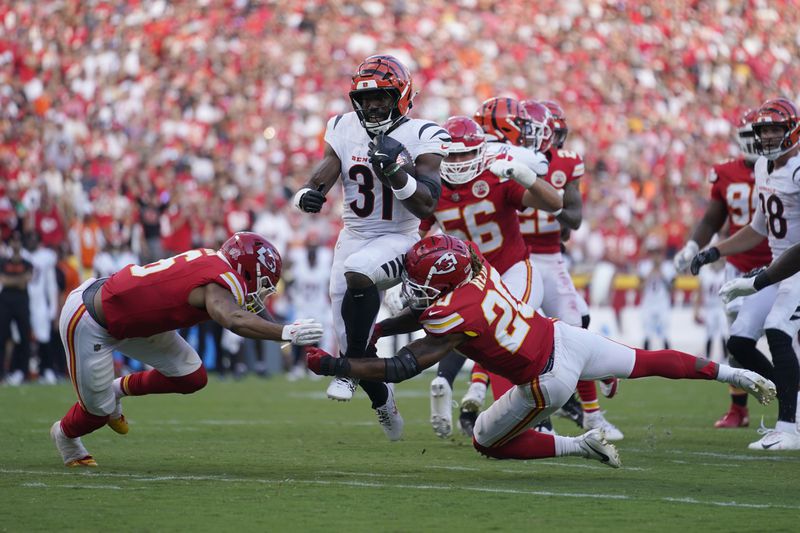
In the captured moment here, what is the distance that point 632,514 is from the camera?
494 centimetres

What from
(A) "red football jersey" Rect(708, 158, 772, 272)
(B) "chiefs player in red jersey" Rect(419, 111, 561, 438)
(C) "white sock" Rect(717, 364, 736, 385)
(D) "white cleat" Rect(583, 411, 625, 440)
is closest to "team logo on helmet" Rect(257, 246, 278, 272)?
(B) "chiefs player in red jersey" Rect(419, 111, 561, 438)

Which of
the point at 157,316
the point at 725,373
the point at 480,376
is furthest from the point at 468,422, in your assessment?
the point at 157,316

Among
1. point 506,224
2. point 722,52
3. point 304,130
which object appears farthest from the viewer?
point 722,52

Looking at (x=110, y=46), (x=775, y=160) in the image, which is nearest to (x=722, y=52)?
(x=110, y=46)

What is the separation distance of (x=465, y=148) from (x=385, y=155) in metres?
1.15

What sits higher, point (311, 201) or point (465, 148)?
point (465, 148)

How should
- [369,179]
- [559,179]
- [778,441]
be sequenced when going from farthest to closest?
[559,179] → [778,441] → [369,179]

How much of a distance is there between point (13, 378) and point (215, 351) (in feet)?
8.39

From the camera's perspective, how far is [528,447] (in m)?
6.27

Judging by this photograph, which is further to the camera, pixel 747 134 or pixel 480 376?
pixel 747 134

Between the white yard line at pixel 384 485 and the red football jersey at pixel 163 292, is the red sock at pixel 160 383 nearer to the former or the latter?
the red football jersey at pixel 163 292

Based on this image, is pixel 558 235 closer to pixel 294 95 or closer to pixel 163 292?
pixel 163 292

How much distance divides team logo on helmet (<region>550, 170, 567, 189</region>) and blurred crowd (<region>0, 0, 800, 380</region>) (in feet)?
23.3

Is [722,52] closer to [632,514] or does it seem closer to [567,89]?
[567,89]
